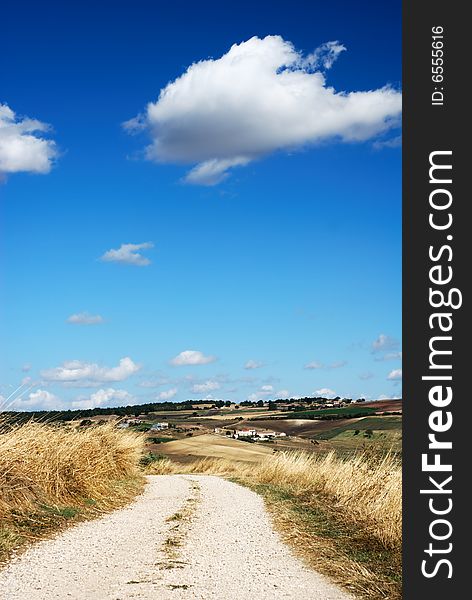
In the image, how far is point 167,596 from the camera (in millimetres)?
6863

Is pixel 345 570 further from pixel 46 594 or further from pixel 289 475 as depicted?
pixel 289 475

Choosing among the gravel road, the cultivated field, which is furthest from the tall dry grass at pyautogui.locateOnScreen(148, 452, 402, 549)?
the cultivated field

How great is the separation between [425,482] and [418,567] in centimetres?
83

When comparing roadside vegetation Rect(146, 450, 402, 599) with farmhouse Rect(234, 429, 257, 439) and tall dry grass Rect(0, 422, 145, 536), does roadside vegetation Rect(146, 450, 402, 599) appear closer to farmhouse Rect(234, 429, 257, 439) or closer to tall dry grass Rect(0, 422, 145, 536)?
tall dry grass Rect(0, 422, 145, 536)

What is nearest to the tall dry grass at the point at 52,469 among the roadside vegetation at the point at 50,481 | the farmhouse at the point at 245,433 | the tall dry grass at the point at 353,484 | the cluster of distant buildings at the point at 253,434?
the roadside vegetation at the point at 50,481

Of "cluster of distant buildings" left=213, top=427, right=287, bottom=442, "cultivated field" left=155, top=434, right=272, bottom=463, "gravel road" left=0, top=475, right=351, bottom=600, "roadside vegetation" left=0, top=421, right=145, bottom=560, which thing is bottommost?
"cultivated field" left=155, top=434, right=272, bottom=463

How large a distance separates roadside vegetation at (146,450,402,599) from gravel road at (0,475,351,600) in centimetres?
39

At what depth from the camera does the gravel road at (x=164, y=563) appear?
7199 mm

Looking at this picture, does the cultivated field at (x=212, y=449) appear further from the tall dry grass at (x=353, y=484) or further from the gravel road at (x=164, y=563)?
the gravel road at (x=164, y=563)

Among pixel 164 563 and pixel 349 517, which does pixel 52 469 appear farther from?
pixel 349 517

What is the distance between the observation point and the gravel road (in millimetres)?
7199

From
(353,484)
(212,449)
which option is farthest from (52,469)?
(212,449)

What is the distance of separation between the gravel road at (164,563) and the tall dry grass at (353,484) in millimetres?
1701

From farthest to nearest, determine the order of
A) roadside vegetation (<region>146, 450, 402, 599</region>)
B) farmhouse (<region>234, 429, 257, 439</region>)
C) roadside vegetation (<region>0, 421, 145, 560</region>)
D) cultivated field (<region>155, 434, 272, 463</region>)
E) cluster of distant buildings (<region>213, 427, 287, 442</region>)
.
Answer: farmhouse (<region>234, 429, 257, 439</region>), cluster of distant buildings (<region>213, 427, 287, 442</region>), cultivated field (<region>155, 434, 272, 463</region>), roadside vegetation (<region>0, 421, 145, 560</region>), roadside vegetation (<region>146, 450, 402, 599</region>)
